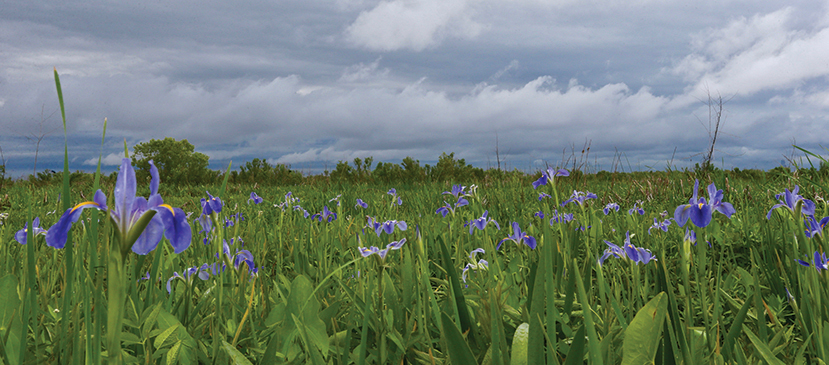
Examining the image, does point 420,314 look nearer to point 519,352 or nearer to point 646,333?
point 519,352

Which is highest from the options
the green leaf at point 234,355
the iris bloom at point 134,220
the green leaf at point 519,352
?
the iris bloom at point 134,220

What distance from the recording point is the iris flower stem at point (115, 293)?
2.71 ft

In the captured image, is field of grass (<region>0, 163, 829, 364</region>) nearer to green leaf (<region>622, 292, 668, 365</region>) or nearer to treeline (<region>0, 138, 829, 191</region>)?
green leaf (<region>622, 292, 668, 365</region>)

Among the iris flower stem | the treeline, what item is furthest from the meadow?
the treeline

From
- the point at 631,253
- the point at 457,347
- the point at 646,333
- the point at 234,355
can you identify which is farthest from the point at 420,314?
the point at 631,253

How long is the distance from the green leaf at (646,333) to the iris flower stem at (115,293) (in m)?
1.23

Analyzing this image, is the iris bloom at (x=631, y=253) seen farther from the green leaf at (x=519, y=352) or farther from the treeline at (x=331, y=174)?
the treeline at (x=331, y=174)

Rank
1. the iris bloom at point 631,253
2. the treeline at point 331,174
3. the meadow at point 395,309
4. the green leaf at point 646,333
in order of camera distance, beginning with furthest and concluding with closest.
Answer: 1. the treeline at point 331,174
2. the iris bloom at point 631,253
3. the green leaf at point 646,333
4. the meadow at point 395,309

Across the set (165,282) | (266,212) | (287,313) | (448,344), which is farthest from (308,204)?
(448,344)

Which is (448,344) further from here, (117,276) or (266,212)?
(266,212)

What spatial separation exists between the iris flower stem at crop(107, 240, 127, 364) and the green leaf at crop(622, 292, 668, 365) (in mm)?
1232

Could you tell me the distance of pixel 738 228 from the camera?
11.4 ft

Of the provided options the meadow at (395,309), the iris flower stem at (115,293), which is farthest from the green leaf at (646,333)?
the iris flower stem at (115,293)

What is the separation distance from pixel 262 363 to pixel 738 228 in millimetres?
3694
